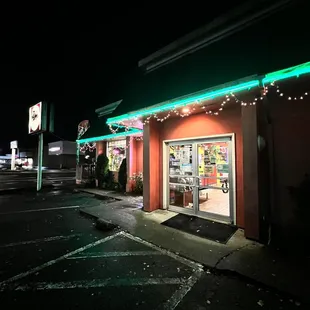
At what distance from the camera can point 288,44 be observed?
13.4 ft

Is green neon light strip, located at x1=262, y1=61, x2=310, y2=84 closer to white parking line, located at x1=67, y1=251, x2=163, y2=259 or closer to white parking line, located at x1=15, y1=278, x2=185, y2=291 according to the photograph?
white parking line, located at x1=15, y1=278, x2=185, y2=291

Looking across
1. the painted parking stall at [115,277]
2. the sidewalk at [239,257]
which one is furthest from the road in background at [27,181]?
the painted parking stall at [115,277]

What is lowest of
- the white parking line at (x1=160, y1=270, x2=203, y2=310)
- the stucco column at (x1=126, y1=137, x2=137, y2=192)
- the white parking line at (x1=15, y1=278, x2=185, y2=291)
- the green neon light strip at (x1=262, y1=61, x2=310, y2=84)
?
the white parking line at (x1=160, y1=270, x2=203, y2=310)

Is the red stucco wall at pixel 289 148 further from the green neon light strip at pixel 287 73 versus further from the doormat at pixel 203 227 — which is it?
the doormat at pixel 203 227

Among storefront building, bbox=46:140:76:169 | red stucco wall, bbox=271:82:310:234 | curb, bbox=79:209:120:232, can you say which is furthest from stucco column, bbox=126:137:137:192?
storefront building, bbox=46:140:76:169

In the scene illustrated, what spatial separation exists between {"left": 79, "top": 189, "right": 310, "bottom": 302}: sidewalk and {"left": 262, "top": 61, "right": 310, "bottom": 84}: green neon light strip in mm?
3670

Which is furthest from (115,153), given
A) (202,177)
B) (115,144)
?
(202,177)

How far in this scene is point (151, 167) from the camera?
6.98 metres

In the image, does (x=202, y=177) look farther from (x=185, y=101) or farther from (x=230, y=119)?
(x=185, y=101)

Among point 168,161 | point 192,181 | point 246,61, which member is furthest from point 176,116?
point 246,61

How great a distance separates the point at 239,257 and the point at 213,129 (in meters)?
3.58

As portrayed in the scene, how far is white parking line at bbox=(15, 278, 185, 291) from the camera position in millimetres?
2918

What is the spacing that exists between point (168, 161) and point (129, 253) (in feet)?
12.4

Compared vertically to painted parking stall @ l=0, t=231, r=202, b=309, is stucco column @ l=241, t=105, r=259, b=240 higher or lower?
higher
